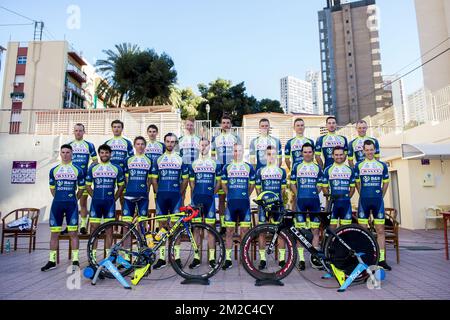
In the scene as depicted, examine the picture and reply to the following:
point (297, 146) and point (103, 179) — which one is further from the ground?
point (297, 146)

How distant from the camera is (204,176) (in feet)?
17.9

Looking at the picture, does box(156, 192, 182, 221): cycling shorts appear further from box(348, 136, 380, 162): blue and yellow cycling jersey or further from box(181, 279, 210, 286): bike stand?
box(348, 136, 380, 162): blue and yellow cycling jersey

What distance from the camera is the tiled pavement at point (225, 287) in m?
3.95

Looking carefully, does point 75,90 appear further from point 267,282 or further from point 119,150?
point 267,282

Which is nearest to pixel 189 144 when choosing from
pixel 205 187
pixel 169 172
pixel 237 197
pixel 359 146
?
pixel 169 172

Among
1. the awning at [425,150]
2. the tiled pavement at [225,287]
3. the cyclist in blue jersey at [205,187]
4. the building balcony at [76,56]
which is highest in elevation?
the building balcony at [76,56]

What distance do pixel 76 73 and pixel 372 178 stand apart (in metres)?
42.1

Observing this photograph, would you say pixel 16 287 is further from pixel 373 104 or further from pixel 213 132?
pixel 373 104

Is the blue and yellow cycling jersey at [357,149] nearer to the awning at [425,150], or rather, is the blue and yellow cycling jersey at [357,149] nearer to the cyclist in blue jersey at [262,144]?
the cyclist in blue jersey at [262,144]

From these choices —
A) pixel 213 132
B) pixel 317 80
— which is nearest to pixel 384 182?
pixel 213 132

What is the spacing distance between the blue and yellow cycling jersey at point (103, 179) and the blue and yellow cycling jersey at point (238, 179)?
6.58 feet

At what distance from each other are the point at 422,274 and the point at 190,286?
12.5 ft

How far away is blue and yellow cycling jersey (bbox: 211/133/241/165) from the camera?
6.60 meters

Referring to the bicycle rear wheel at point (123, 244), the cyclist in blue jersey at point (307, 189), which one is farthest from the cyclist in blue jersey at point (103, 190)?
the cyclist in blue jersey at point (307, 189)
